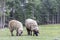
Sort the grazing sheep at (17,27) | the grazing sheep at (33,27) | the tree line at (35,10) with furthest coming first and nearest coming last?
the tree line at (35,10)
the grazing sheep at (33,27)
the grazing sheep at (17,27)

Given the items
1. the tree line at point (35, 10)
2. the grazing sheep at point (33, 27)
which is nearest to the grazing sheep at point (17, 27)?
the grazing sheep at point (33, 27)

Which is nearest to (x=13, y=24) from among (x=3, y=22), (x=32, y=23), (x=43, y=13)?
(x=32, y=23)

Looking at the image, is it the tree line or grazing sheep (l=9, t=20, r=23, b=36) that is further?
the tree line

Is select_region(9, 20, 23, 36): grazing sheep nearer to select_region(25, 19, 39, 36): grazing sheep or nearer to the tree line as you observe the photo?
select_region(25, 19, 39, 36): grazing sheep

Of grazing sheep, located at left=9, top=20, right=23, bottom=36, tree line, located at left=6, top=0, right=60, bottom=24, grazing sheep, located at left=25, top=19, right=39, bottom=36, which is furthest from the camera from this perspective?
tree line, located at left=6, top=0, right=60, bottom=24

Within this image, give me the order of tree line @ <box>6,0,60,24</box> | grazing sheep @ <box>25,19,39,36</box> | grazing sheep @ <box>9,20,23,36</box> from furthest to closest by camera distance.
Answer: tree line @ <box>6,0,60,24</box> < grazing sheep @ <box>25,19,39,36</box> < grazing sheep @ <box>9,20,23,36</box>

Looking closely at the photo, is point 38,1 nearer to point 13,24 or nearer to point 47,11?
point 47,11

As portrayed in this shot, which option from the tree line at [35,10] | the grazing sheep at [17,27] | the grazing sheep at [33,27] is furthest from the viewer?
the tree line at [35,10]

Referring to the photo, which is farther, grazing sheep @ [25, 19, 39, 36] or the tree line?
the tree line

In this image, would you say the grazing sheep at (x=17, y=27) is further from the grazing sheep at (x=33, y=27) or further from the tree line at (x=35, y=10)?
the tree line at (x=35, y=10)

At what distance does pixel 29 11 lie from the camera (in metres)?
40.7

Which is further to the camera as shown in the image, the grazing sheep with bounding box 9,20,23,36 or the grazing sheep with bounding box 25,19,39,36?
the grazing sheep with bounding box 25,19,39,36

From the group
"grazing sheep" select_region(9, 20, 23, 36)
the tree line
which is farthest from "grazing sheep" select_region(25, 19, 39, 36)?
the tree line

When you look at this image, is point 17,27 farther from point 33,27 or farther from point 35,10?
point 35,10
